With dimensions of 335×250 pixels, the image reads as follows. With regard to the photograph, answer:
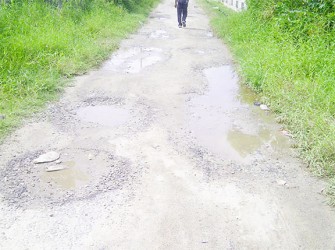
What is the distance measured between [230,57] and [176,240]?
20.0 ft

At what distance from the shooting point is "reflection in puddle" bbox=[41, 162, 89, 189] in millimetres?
3330

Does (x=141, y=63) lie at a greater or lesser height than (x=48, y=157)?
greater

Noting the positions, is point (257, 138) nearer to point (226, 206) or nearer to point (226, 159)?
point (226, 159)

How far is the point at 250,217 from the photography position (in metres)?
2.95

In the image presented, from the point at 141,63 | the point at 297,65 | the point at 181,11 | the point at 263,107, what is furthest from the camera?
the point at 181,11

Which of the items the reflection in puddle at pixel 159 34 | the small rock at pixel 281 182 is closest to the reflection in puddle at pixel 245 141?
the small rock at pixel 281 182

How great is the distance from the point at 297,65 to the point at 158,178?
12.0 feet

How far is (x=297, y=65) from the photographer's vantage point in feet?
19.2

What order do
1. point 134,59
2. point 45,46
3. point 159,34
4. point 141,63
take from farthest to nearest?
point 159,34 < point 134,59 < point 141,63 < point 45,46

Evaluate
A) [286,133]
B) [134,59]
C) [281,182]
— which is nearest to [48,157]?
[281,182]

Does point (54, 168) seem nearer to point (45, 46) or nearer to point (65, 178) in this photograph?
point (65, 178)

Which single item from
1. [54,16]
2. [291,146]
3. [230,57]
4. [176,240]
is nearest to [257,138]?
[291,146]

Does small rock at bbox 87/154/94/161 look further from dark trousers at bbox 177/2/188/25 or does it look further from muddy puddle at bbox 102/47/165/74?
dark trousers at bbox 177/2/188/25

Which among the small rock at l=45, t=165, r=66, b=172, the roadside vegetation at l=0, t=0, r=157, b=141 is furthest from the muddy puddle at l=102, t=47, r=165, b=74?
the small rock at l=45, t=165, r=66, b=172
